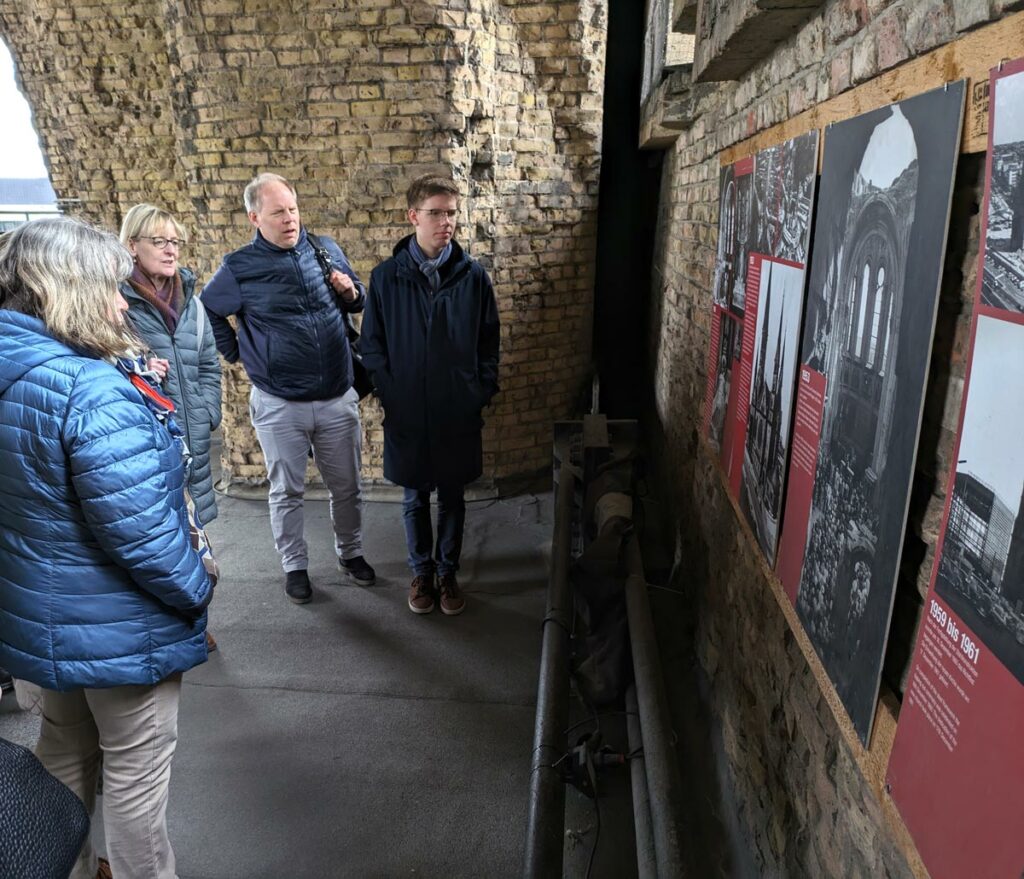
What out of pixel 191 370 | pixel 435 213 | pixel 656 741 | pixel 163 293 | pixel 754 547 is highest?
pixel 435 213

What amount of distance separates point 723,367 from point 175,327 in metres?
2.31

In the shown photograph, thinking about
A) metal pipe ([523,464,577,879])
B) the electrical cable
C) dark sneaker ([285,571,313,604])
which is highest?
metal pipe ([523,464,577,879])

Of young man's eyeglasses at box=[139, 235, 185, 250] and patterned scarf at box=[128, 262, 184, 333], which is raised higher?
young man's eyeglasses at box=[139, 235, 185, 250]

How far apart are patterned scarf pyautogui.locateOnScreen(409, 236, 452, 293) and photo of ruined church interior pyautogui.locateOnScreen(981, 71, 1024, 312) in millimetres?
2630

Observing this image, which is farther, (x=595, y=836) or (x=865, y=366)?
(x=595, y=836)

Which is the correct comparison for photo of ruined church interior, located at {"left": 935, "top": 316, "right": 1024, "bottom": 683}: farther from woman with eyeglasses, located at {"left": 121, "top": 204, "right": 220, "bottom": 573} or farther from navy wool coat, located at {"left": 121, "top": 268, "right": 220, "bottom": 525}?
navy wool coat, located at {"left": 121, "top": 268, "right": 220, "bottom": 525}

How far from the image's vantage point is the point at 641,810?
7.02ft

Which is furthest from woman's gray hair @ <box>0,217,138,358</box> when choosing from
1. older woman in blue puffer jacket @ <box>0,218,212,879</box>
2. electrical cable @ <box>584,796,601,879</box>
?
electrical cable @ <box>584,796,601,879</box>

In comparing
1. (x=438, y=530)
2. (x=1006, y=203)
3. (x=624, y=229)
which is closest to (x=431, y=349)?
(x=438, y=530)

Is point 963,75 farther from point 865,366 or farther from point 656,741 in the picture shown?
point 656,741

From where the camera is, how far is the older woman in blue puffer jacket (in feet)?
5.46

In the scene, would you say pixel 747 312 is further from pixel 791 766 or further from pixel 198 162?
pixel 198 162

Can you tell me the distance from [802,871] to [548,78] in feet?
16.2

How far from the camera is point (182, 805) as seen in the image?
265 cm
